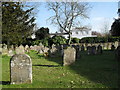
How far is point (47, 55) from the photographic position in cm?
2084

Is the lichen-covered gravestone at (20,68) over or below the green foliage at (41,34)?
below

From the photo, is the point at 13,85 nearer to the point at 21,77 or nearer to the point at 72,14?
the point at 21,77

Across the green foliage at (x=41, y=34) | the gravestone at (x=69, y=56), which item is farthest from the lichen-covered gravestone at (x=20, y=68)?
the green foliage at (x=41, y=34)

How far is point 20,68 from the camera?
7535 millimetres

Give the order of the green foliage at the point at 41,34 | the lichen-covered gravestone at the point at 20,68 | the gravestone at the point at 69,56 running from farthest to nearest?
the green foliage at the point at 41,34 < the gravestone at the point at 69,56 < the lichen-covered gravestone at the point at 20,68

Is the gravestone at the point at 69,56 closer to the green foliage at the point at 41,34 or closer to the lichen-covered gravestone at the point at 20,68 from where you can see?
the lichen-covered gravestone at the point at 20,68

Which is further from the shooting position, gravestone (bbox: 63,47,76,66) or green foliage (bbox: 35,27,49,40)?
green foliage (bbox: 35,27,49,40)

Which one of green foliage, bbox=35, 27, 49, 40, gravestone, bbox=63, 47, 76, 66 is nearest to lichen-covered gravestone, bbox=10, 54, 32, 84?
gravestone, bbox=63, 47, 76, 66

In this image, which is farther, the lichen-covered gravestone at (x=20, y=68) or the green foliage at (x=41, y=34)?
the green foliage at (x=41, y=34)

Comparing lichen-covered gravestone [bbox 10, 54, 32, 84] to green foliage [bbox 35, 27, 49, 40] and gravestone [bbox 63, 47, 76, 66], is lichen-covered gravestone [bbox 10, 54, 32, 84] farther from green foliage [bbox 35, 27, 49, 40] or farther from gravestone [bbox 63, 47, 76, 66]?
green foliage [bbox 35, 27, 49, 40]

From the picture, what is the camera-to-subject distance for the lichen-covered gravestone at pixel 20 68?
7496mm

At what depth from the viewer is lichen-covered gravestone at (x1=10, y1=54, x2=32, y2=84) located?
750 centimetres

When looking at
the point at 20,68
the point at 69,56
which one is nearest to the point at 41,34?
the point at 69,56

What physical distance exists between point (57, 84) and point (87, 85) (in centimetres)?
124
